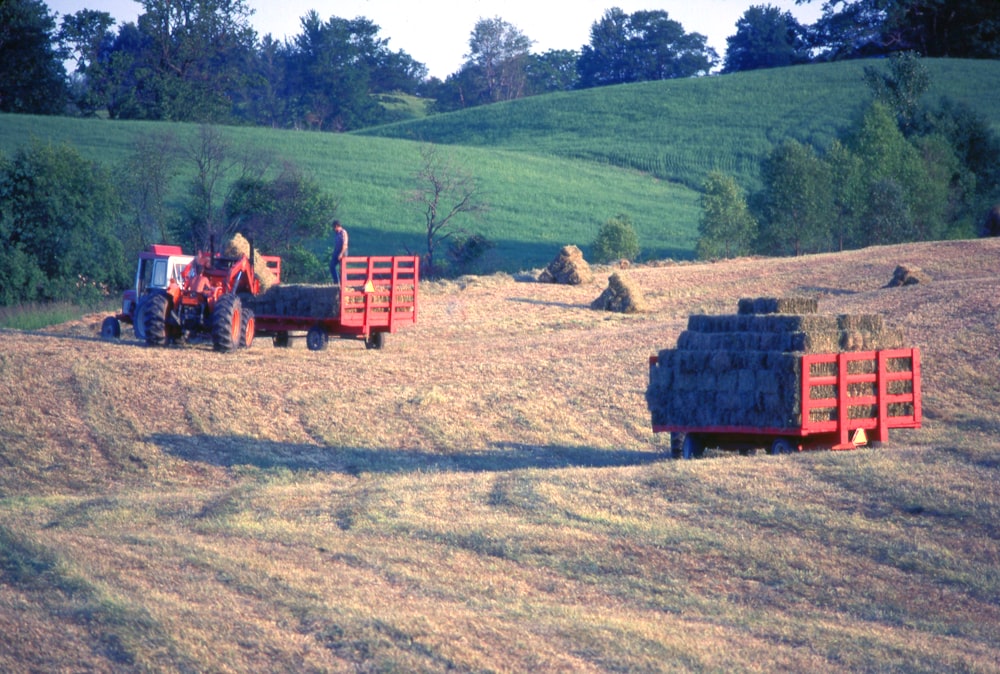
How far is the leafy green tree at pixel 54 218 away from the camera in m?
35.7

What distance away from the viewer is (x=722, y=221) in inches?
1730

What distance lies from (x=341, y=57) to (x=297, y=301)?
93448 mm

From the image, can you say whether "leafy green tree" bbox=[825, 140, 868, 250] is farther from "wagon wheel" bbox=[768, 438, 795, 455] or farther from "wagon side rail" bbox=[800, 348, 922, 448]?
"wagon wheel" bbox=[768, 438, 795, 455]

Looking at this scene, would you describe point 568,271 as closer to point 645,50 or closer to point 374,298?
point 374,298

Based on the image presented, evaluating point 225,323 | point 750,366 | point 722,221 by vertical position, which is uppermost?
point 722,221

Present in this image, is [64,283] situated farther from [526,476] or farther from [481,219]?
[526,476]

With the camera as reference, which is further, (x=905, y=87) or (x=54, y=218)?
(x=905, y=87)

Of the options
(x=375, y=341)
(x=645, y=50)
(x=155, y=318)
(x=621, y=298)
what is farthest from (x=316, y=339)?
(x=645, y=50)

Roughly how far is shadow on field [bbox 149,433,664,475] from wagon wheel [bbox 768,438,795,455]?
2017 millimetres

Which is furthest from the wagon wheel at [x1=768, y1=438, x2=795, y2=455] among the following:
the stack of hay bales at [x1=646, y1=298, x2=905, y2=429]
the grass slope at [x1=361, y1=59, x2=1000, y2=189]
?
the grass slope at [x1=361, y1=59, x2=1000, y2=189]

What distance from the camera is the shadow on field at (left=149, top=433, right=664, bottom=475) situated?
14.6 meters

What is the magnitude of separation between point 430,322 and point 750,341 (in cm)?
1337

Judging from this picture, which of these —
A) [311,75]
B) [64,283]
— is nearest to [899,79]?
[64,283]

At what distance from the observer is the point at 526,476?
12.1 meters
